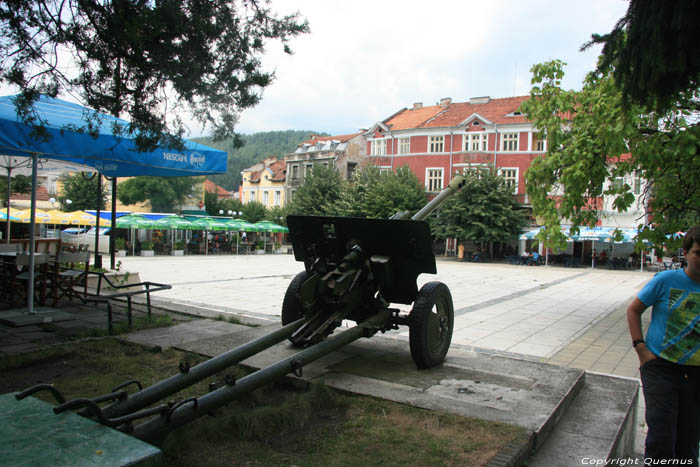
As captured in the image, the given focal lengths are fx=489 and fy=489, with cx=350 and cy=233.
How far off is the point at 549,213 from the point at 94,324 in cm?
835

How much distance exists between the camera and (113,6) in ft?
14.5

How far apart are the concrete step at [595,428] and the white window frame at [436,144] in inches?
1502

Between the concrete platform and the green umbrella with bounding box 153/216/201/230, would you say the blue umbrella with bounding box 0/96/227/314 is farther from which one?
the green umbrella with bounding box 153/216/201/230

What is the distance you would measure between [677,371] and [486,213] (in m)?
32.6

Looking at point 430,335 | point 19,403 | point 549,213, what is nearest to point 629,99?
point 549,213

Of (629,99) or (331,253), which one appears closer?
(331,253)

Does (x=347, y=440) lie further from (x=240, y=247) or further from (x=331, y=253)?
(x=240, y=247)

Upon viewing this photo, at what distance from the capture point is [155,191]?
58.1 meters

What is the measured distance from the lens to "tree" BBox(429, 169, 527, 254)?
34531mm

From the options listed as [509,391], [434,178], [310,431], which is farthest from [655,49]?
[434,178]

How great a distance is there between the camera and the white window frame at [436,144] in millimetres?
41375

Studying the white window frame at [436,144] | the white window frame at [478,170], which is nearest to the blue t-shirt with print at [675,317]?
the white window frame at [478,170]

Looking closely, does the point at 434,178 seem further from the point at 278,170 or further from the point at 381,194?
the point at 278,170

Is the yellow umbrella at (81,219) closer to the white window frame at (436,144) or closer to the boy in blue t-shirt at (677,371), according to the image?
the white window frame at (436,144)
